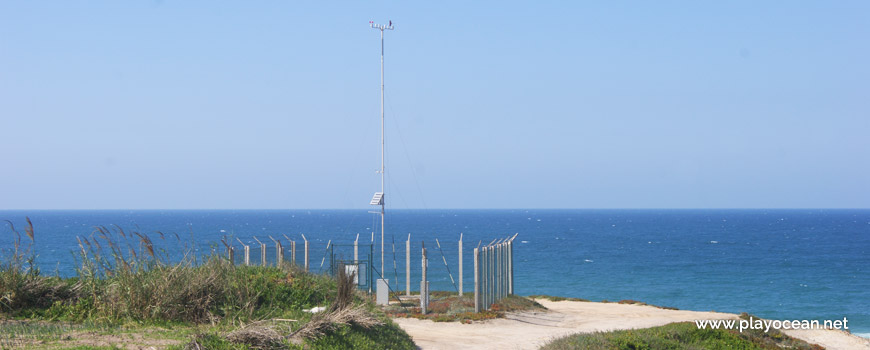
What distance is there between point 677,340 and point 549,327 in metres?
4.90

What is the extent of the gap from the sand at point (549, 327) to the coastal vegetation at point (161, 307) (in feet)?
9.34

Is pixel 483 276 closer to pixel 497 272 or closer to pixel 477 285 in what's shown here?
pixel 477 285

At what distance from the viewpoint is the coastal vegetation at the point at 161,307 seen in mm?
10852

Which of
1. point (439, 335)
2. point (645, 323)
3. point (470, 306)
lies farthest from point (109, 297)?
point (645, 323)

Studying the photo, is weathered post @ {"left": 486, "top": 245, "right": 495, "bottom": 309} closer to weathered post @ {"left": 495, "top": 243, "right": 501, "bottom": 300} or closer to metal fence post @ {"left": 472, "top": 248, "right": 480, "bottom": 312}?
weathered post @ {"left": 495, "top": 243, "right": 501, "bottom": 300}

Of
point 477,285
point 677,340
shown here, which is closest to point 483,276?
point 477,285

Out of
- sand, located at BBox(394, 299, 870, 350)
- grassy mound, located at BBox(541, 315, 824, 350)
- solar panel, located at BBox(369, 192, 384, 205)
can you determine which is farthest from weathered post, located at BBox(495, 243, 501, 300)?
grassy mound, located at BBox(541, 315, 824, 350)

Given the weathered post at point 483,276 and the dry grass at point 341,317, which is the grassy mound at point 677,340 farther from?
the weathered post at point 483,276

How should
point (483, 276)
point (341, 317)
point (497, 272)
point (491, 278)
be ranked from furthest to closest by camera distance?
point (497, 272)
point (491, 278)
point (483, 276)
point (341, 317)

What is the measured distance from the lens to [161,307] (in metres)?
12.2

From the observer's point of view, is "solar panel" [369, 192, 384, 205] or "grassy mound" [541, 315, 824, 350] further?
"solar panel" [369, 192, 384, 205]

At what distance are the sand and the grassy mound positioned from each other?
160cm

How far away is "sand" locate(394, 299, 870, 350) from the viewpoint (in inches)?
653

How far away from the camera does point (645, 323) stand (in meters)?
20.3
